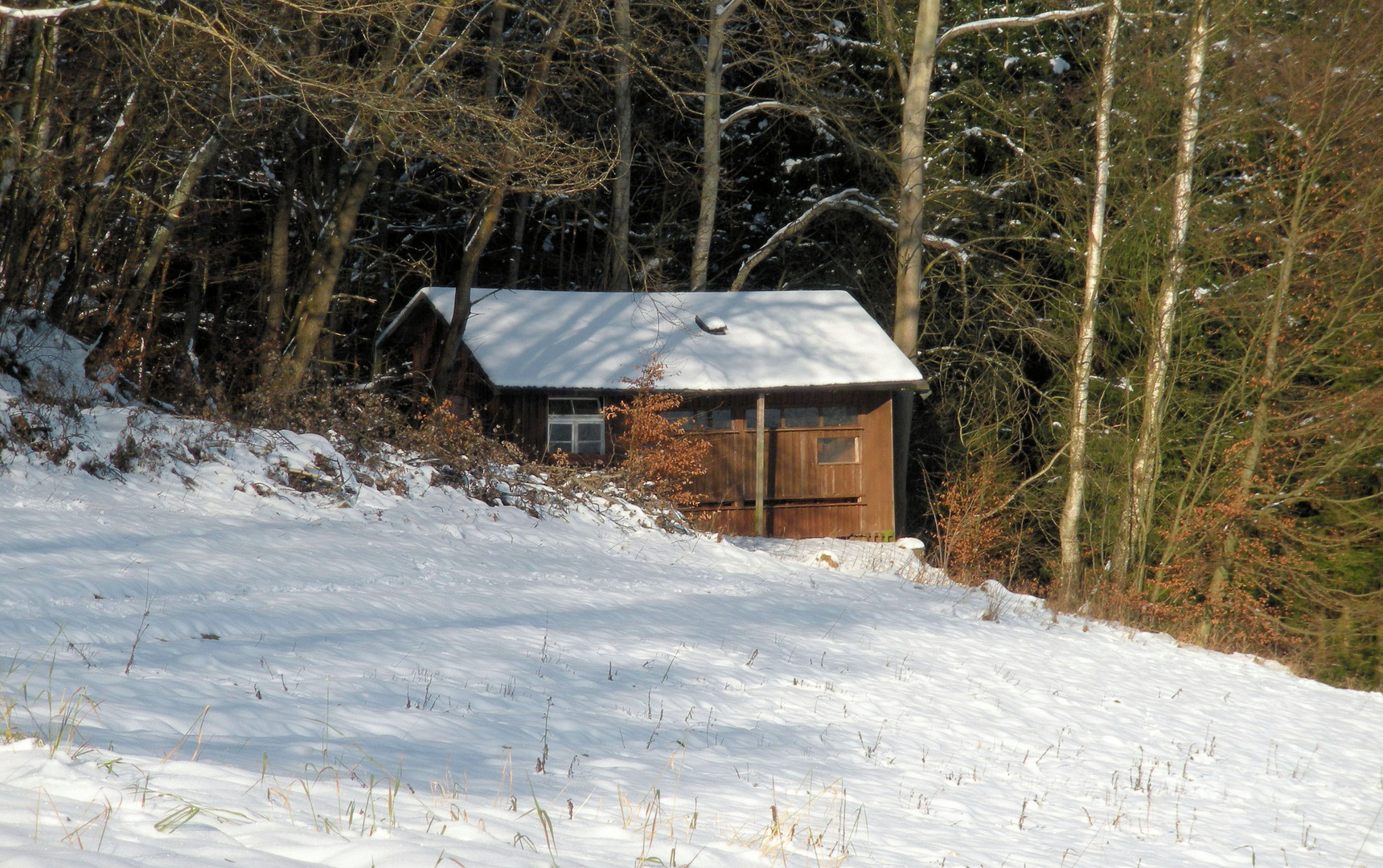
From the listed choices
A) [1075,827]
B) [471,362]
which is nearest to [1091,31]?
[471,362]

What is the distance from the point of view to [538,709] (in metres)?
6.44

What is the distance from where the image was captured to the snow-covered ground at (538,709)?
395 centimetres

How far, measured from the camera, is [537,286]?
27.9 m

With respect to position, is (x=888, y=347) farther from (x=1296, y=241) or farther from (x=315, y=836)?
(x=315, y=836)

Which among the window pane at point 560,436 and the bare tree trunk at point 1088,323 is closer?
the window pane at point 560,436

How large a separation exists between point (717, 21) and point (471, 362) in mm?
8752

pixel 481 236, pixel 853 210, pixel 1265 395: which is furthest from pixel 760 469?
pixel 1265 395

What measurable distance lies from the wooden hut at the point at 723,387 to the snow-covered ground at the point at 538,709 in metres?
4.84

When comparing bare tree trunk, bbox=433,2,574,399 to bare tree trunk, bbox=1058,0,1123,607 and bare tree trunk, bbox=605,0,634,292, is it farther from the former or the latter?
bare tree trunk, bbox=1058,0,1123,607

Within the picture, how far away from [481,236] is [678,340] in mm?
4245

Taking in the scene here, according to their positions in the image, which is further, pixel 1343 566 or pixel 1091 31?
pixel 1091 31

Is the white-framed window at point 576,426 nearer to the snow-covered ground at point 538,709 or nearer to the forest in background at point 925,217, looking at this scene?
the forest in background at point 925,217

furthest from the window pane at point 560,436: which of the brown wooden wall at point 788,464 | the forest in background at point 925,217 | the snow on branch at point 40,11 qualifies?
the snow on branch at point 40,11

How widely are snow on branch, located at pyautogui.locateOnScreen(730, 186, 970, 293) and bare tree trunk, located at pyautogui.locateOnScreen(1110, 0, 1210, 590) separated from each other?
14.1 ft
